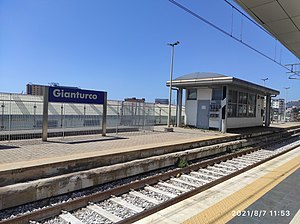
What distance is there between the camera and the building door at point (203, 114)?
17.3m

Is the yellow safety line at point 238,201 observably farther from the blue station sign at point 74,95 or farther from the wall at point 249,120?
the wall at point 249,120

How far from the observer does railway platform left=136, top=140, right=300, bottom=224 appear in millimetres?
4039

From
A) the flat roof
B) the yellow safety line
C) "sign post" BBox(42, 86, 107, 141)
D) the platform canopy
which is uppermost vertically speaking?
the platform canopy

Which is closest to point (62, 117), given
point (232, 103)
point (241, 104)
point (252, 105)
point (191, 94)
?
point (191, 94)

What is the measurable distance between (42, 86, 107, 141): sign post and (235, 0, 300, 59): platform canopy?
749 cm

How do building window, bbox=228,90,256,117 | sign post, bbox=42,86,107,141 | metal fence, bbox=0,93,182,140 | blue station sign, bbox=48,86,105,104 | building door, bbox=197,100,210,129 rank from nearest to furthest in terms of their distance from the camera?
1. sign post, bbox=42,86,107,141
2. blue station sign, bbox=48,86,105,104
3. metal fence, bbox=0,93,182,140
4. building door, bbox=197,100,210,129
5. building window, bbox=228,90,256,117

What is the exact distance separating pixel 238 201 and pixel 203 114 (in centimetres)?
1306

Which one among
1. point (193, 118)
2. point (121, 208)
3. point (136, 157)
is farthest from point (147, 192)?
point (193, 118)

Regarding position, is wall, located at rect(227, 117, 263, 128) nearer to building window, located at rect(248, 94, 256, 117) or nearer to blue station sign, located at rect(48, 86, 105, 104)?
building window, located at rect(248, 94, 256, 117)

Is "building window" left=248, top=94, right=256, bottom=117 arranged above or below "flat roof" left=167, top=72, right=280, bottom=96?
below

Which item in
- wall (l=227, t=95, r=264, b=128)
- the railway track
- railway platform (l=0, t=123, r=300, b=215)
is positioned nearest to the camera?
the railway track

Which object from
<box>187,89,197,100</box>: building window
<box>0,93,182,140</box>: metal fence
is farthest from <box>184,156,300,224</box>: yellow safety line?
<box>187,89,197,100</box>: building window

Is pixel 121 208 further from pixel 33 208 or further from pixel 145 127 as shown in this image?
pixel 145 127

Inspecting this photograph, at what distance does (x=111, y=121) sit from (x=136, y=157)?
6165 mm
